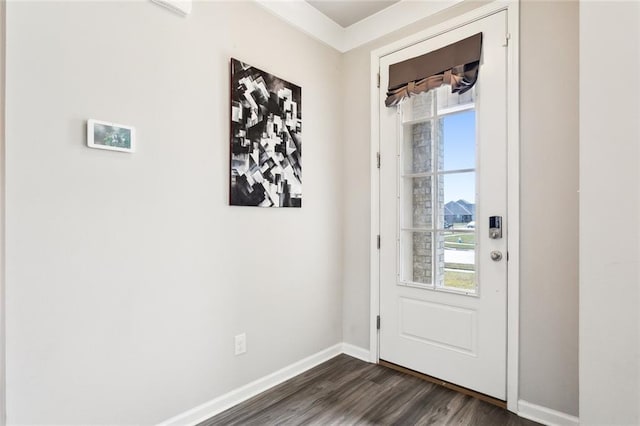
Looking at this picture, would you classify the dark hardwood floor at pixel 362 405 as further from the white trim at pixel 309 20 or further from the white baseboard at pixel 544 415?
the white trim at pixel 309 20

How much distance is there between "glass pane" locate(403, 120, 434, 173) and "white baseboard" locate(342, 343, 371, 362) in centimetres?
142

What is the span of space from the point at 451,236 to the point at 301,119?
1.30 m

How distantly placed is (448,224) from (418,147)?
1.86 ft

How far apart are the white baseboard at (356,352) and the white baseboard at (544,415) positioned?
1.03 m

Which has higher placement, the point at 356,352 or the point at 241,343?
the point at 241,343

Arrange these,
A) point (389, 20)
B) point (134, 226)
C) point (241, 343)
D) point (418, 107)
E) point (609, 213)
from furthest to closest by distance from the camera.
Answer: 1. point (389, 20)
2. point (418, 107)
3. point (241, 343)
4. point (134, 226)
5. point (609, 213)

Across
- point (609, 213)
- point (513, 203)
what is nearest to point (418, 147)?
point (513, 203)

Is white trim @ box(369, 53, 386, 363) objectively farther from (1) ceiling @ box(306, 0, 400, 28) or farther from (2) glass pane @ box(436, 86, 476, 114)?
(2) glass pane @ box(436, 86, 476, 114)

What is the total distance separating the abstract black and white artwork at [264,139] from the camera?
6.49 feet

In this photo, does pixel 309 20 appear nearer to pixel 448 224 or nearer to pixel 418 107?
pixel 418 107

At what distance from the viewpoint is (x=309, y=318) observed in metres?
2.48

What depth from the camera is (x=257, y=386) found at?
2104 mm

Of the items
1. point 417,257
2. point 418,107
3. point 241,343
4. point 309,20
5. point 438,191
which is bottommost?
point 241,343

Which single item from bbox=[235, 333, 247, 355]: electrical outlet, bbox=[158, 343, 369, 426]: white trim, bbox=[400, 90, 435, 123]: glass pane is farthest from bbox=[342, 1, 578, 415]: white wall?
bbox=[235, 333, 247, 355]: electrical outlet
